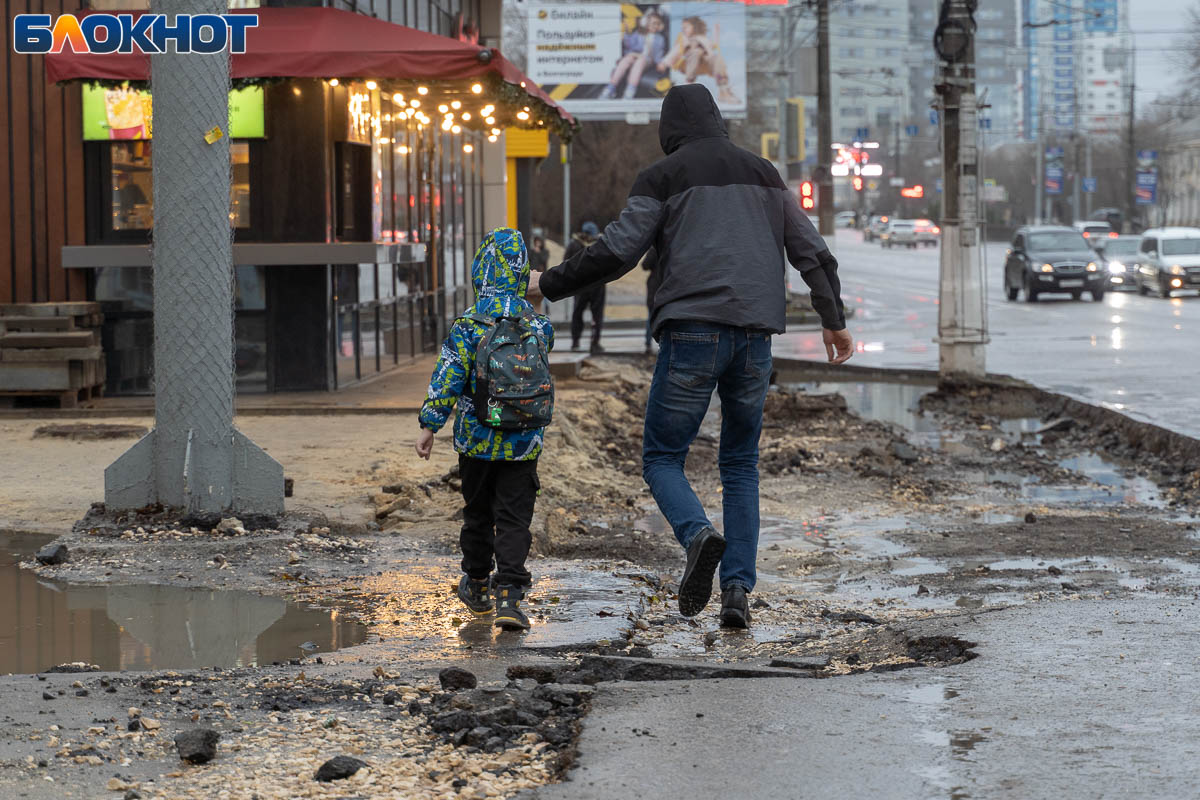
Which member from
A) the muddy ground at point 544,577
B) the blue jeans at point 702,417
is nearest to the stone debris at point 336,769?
the muddy ground at point 544,577

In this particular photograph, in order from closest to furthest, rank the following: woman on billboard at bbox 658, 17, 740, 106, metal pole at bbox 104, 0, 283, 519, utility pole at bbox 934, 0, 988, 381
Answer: metal pole at bbox 104, 0, 283, 519 < utility pole at bbox 934, 0, 988, 381 < woman on billboard at bbox 658, 17, 740, 106

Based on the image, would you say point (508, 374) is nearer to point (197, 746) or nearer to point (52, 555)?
point (197, 746)

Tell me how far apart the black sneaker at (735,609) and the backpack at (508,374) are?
948 mm

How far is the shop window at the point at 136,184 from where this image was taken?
1409cm

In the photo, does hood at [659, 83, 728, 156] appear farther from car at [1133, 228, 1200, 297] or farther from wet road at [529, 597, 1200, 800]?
car at [1133, 228, 1200, 297]

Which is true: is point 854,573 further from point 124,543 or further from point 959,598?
point 124,543

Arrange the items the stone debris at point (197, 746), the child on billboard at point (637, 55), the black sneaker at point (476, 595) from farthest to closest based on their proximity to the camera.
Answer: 1. the child on billboard at point (637, 55)
2. the black sneaker at point (476, 595)
3. the stone debris at point (197, 746)

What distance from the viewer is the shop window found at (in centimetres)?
1409

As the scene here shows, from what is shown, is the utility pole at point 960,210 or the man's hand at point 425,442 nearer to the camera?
the man's hand at point 425,442

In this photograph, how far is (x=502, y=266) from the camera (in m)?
5.86

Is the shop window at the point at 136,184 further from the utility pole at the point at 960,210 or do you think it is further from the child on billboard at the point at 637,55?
the child on billboard at the point at 637,55

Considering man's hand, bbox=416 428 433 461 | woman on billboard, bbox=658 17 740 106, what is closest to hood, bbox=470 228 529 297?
man's hand, bbox=416 428 433 461

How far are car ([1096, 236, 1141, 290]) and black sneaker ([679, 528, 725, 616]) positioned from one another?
38509 mm

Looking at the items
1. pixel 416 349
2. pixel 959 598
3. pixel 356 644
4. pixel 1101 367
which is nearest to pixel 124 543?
pixel 356 644
